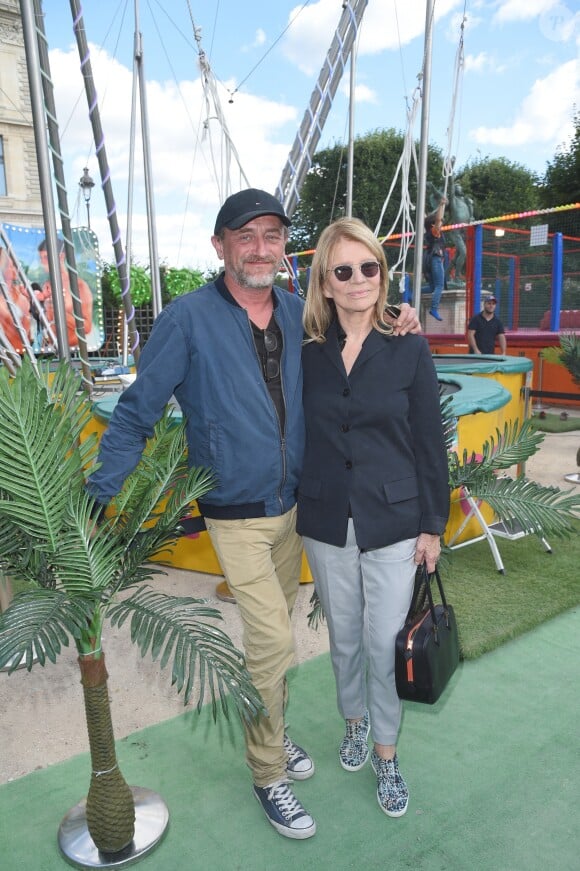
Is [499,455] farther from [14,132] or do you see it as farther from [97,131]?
[14,132]

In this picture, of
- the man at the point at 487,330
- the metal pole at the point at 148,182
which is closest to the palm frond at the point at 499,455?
the metal pole at the point at 148,182

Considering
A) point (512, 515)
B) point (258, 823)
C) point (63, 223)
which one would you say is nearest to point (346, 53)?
point (63, 223)

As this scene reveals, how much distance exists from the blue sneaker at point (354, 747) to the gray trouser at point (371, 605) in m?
0.21

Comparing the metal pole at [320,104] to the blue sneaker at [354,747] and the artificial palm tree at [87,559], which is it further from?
the blue sneaker at [354,747]

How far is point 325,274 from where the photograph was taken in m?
2.25

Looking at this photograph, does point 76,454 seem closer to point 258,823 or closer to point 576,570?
point 258,823

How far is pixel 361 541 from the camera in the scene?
7.02ft

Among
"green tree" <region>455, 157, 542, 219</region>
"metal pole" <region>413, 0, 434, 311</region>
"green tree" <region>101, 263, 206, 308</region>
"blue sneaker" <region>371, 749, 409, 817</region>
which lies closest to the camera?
"blue sneaker" <region>371, 749, 409, 817</region>

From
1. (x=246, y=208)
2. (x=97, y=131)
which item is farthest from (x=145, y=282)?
(x=246, y=208)

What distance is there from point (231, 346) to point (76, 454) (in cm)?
57

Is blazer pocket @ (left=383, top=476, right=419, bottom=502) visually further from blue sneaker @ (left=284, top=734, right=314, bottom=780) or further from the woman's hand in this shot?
blue sneaker @ (left=284, top=734, right=314, bottom=780)

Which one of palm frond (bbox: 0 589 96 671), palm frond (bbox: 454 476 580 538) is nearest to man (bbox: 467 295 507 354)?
palm frond (bbox: 454 476 580 538)

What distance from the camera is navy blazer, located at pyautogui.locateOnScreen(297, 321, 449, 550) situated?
7.04 feet

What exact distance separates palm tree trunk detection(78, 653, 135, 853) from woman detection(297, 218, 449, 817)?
0.75 meters
